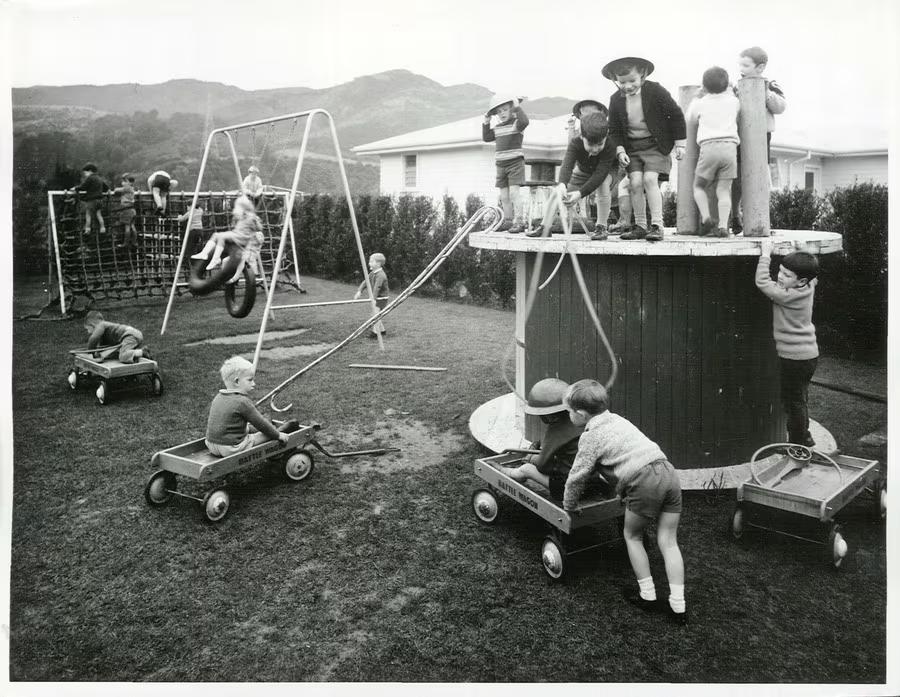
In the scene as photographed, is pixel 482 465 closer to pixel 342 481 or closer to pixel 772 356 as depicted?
pixel 342 481

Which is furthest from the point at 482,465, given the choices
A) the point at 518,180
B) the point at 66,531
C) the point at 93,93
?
the point at 93,93

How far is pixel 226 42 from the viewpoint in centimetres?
438

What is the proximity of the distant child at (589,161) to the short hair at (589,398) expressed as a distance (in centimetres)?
165

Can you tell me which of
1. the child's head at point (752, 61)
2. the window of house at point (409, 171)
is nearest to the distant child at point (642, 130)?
the child's head at point (752, 61)

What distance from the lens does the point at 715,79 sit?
4.51 meters

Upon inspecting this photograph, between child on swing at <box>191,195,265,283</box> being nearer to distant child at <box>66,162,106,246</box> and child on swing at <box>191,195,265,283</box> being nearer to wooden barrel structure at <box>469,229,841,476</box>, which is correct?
wooden barrel structure at <box>469,229,841,476</box>

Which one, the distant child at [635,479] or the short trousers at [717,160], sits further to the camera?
the short trousers at [717,160]

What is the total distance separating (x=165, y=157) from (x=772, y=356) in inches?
421

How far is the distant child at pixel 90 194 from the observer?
10.5m

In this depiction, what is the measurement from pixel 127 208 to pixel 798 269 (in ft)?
35.1

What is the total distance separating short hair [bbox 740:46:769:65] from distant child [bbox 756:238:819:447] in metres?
1.10

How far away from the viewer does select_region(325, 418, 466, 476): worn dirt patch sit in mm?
5148

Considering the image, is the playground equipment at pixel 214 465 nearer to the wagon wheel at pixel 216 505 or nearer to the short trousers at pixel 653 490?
the wagon wheel at pixel 216 505

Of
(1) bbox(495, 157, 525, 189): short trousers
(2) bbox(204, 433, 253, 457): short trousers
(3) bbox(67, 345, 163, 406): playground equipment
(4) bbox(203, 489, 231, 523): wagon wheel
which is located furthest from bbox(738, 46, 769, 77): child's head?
(3) bbox(67, 345, 163, 406): playground equipment
